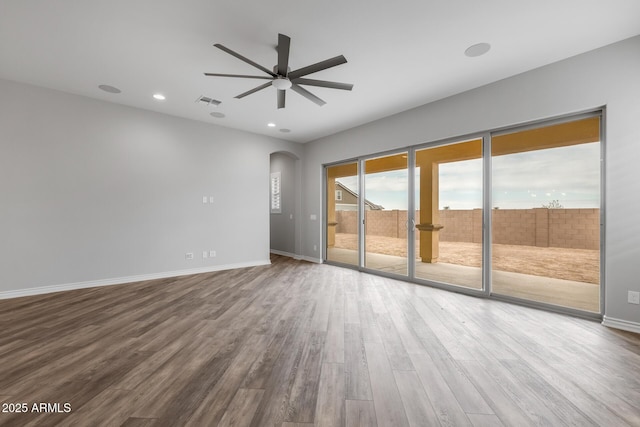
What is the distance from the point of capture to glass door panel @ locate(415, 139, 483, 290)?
4129mm

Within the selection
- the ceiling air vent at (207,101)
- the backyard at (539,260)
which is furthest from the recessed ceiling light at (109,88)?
the backyard at (539,260)

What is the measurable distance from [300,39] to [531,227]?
398 centimetres

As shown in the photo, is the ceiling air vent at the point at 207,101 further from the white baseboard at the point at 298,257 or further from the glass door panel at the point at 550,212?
the glass door panel at the point at 550,212

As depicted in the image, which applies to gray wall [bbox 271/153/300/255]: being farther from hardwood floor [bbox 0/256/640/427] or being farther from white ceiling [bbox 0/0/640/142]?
hardwood floor [bbox 0/256/640/427]

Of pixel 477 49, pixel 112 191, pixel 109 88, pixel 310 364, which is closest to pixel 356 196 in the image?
pixel 477 49

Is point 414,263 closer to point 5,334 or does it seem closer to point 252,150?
point 252,150

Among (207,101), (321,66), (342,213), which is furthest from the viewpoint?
(342,213)

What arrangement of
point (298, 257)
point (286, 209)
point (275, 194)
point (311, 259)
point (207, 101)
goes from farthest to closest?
point (275, 194), point (286, 209), point (298, 257), point (311, 259), point (207, 101)

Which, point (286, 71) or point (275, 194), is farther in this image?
point (275, 194)

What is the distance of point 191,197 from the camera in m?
5.29

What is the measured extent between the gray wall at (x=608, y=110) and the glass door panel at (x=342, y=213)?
2.39 meters

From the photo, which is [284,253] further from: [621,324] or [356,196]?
[621,324]

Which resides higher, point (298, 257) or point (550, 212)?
point (550, 212)

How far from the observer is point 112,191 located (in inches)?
177
